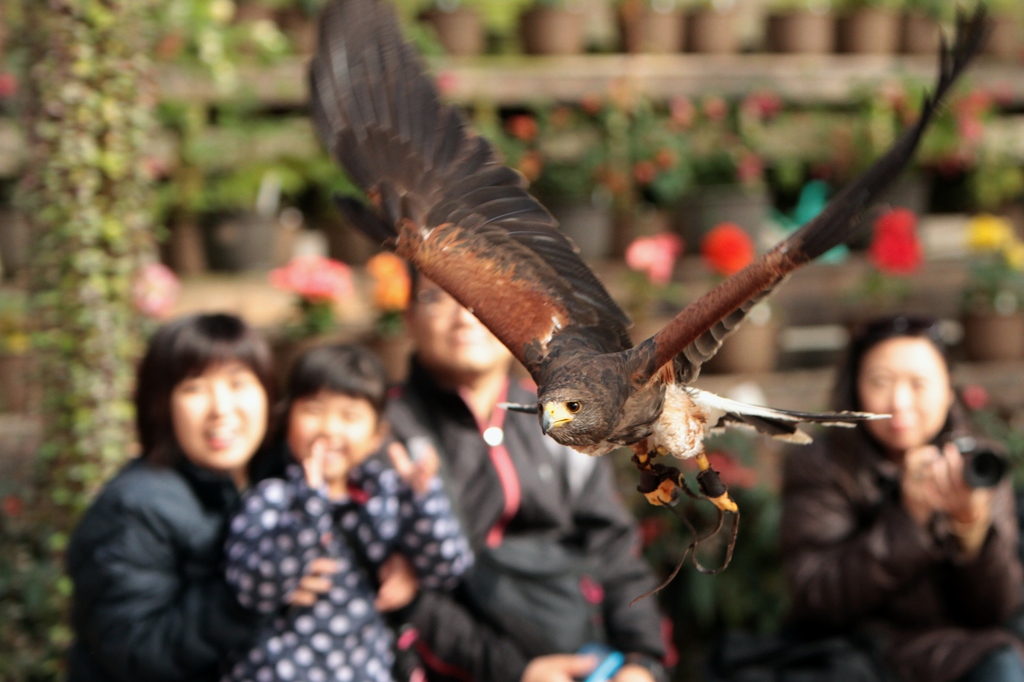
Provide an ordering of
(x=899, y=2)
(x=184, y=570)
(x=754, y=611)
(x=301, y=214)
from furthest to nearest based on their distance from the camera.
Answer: (x=899, y=2) → (x=301, y=214) → (x=754, y=611) → (x=184, y=570)

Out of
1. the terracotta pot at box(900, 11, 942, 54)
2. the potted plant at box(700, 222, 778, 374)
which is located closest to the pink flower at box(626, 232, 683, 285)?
the potted plant at box(700, 222, 778, 374)

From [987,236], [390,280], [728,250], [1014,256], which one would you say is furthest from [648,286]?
[1014,256]

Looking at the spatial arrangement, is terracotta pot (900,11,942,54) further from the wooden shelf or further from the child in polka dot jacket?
the child in polka dot jacket

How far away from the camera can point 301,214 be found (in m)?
5.61

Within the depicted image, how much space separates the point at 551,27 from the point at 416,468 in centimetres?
397

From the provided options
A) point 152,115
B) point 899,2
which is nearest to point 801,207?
point 899,2

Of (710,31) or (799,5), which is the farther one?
(799,5)

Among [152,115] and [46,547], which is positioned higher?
[152,115]

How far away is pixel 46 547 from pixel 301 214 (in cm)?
283

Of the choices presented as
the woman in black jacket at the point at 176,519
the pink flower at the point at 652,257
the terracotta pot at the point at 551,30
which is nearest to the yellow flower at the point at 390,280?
the pink flower at the point at 652,257

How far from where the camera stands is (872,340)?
2646 mm

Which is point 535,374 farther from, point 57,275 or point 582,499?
point 57,275

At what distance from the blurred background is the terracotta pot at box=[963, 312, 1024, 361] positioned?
0.4 inches

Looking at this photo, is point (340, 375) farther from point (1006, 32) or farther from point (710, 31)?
point (1006, 32)
